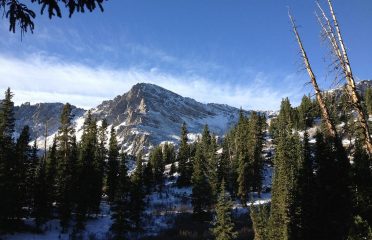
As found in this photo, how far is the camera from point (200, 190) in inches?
2442

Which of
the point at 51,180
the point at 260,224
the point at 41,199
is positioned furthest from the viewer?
the point at 51,180

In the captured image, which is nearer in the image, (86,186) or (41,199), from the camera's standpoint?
(41,199)

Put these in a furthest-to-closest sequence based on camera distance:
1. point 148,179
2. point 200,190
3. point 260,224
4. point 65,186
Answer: point 148,179 → point 200,190 → point 65,186 → point 260,224

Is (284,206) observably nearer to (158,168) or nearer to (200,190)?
(200,190)

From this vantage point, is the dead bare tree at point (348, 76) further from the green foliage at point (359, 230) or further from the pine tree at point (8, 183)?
the pine tree at point (8, 183)

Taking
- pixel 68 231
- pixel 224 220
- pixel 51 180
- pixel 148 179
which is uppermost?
pixel 148 179

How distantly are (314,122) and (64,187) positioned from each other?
328ft

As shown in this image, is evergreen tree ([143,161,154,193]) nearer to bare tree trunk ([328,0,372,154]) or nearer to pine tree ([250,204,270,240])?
pine tree ([250,204,270,240])

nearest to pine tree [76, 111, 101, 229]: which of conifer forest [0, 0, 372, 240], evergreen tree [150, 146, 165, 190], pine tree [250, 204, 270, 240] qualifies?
conifer forest [0, 0, 372, 240]

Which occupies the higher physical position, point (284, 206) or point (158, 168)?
point (158, 168)

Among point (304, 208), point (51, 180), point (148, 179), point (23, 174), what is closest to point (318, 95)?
point (304, 208)

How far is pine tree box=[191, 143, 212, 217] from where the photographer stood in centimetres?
6100

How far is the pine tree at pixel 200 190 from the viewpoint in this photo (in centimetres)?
6100

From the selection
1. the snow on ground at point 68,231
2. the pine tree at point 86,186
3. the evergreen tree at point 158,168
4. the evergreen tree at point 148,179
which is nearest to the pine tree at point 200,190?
the snow on ground at point 68,231
